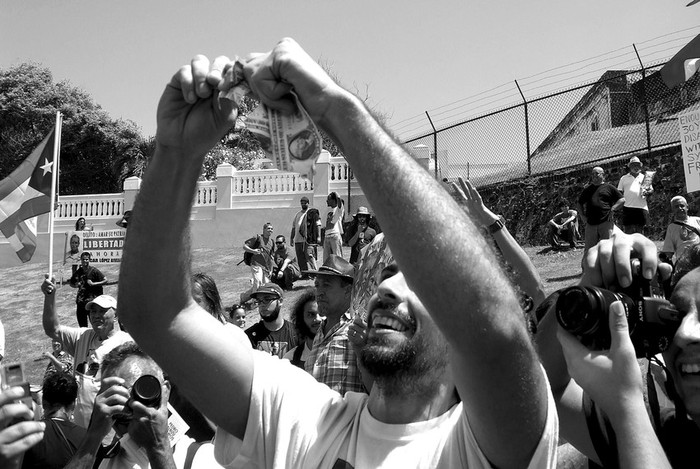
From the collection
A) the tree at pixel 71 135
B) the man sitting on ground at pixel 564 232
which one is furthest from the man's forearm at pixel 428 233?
the tree at pixel 71 135

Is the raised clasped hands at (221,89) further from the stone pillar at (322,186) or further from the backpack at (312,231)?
the stone pillar at (322,186)

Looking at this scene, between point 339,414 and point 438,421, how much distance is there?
10.9 inches

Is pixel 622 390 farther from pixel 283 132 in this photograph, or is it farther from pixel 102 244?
pixel 102 244

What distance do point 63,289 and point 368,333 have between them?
18.3m

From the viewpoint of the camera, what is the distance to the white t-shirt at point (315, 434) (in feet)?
5.76

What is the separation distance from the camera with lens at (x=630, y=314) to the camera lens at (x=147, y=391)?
161 cm

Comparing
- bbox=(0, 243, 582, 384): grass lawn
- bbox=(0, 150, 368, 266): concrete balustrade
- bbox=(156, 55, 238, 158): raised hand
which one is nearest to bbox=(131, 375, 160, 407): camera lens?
bbox=(156, 55, 238, 158): raised hand

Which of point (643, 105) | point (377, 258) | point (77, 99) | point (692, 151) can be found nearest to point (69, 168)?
point (77, 99)

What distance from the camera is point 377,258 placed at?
270 centimetres

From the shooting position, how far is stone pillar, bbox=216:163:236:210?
77.9 ft

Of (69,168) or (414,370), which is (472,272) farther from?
(69,168)

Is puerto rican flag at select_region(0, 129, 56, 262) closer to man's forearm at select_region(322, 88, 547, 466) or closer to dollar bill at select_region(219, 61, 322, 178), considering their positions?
dollar bill at select_region(219, 61, 322, 178)

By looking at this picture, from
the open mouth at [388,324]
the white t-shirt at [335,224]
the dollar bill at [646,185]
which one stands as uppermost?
the dollar bill at [646,185]

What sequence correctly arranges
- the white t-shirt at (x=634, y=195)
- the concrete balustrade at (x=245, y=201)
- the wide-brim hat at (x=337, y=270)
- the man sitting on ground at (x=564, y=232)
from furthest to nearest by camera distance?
1. the concrete balustrade at (x=245, y=201)
2. the man sitting on ground at (x=564, y=232)
3. the white t-shirt at (x=634, y=195)
4. the wide-brim hat at (x=337, y=270)
